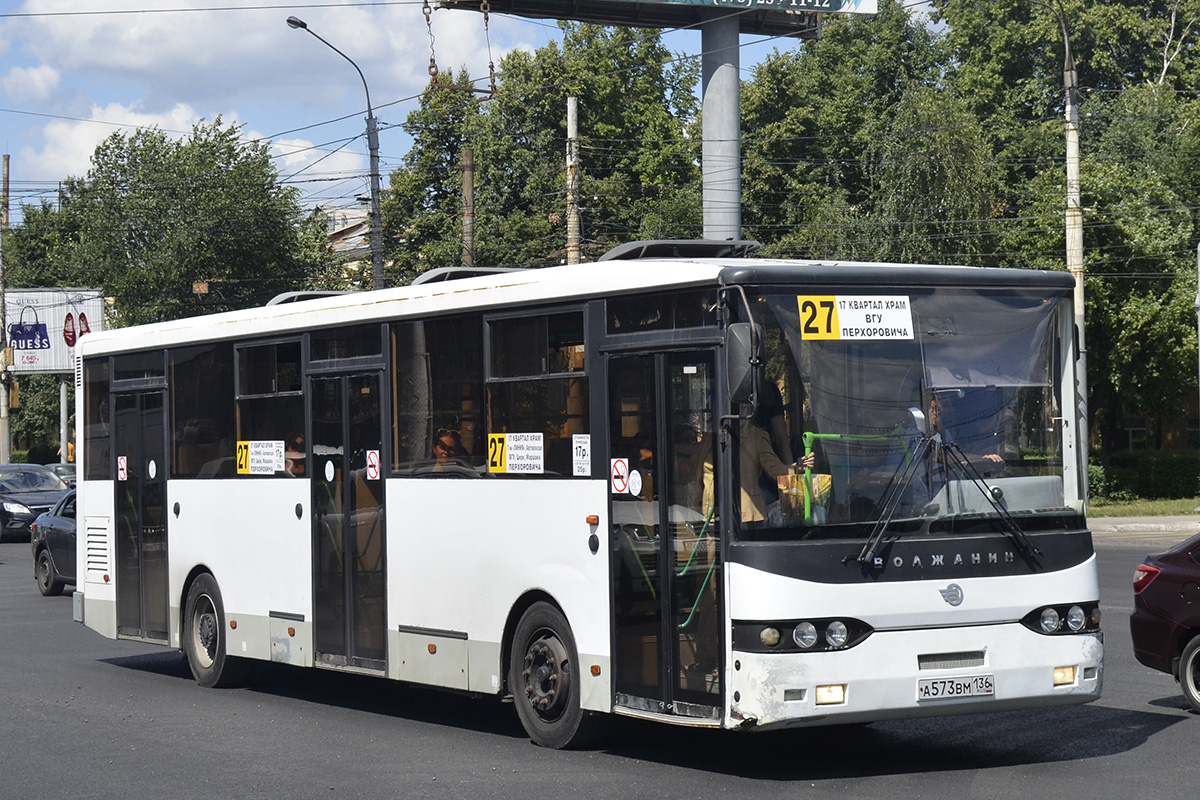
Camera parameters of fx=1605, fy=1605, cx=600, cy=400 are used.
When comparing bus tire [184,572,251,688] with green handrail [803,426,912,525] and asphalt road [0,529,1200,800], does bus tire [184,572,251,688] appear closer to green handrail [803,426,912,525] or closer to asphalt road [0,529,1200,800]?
asphalt road [0,529,1200,800]

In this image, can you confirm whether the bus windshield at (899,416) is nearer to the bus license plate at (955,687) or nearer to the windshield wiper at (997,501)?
the windshield wiper at (997,501)

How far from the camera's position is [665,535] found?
358 inches

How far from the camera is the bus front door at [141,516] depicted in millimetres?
14578

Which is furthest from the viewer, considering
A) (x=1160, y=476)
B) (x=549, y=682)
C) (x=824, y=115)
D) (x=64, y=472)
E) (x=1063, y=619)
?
(x=824, y=115)

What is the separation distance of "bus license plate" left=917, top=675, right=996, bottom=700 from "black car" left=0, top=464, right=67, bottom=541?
102 feet

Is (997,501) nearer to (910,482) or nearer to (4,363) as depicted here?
(910,482)

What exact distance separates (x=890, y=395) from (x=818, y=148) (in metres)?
50.6

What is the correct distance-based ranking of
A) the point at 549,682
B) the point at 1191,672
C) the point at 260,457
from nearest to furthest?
the point at 549,682 < the point at 1191,672 < the point at 260,457

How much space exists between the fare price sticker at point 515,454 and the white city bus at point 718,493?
0.06 feet

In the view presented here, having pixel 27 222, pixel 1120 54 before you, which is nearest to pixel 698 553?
pixel 1120 54

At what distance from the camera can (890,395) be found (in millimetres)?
8766

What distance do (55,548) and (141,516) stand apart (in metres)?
8.90

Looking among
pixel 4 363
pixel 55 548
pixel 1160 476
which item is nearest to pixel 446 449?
pixel 55 548

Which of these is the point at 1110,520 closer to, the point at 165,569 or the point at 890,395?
the point at 165,569
